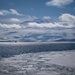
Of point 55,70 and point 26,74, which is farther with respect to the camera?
point 55,70

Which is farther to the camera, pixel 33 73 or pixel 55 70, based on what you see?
pixel 55 70

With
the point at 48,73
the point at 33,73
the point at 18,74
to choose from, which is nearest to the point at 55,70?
the point at 48,73

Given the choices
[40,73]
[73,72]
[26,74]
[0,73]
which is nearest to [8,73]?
[0,73]

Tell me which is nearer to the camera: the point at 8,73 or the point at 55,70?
the point at 8,73

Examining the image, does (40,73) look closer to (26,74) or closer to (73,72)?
(26,74)

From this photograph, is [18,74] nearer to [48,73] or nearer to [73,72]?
[48,73]

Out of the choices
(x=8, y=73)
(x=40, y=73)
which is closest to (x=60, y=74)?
(x=40, y=73)

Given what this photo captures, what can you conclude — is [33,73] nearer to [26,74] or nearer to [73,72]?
[26,74]
